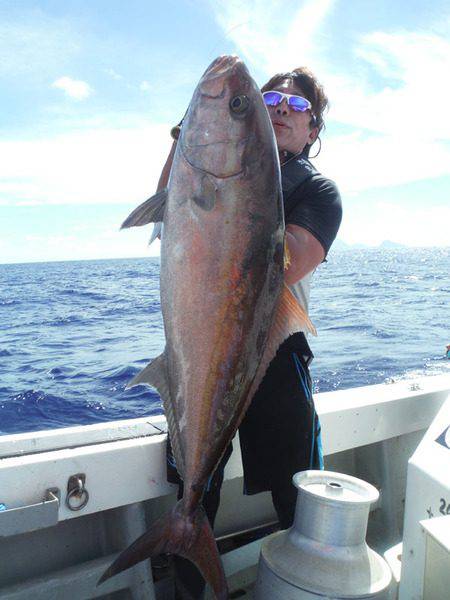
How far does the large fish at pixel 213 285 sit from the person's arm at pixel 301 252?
0.16 metres

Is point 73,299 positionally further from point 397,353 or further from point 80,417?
point 80,417

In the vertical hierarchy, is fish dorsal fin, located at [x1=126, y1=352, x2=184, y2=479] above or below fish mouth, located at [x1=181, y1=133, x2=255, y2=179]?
below

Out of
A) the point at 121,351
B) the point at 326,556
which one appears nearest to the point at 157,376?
the point at 326,556

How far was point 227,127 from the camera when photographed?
1978mm

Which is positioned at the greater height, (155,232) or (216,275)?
(155,232)

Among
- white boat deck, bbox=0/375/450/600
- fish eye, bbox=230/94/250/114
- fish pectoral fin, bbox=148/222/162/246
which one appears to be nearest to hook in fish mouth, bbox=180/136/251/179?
fish eye, bbox=230/94/250/114

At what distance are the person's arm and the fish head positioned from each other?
331 mm

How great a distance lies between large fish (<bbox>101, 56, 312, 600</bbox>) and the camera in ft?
6.24

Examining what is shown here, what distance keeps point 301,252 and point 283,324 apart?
301 millimetres

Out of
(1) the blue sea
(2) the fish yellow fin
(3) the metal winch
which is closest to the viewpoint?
(3) the metal winch

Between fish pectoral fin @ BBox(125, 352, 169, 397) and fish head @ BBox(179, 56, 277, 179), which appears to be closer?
fish head @ BBox(179, 56, 277, 179)

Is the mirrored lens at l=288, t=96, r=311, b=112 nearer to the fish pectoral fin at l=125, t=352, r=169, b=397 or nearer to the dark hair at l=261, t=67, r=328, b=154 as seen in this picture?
the dark hair at l=261, t=67, r=328, b=154

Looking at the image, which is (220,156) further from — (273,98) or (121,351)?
(121,351)

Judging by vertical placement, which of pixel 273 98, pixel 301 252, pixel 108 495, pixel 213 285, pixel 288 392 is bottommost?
pixel 108 495
